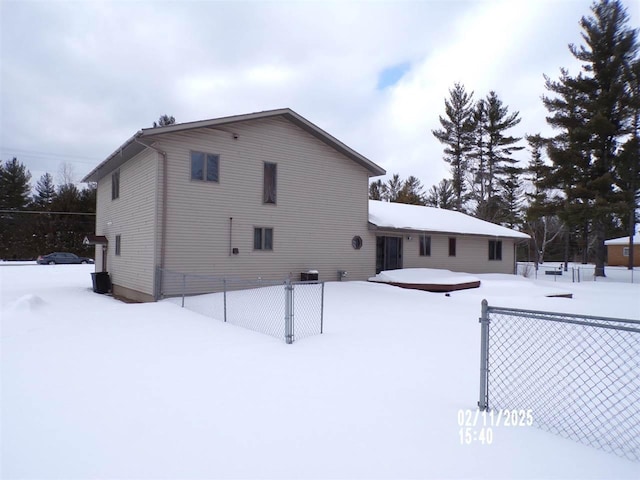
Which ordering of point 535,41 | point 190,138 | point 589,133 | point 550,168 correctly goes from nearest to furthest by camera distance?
point 535,41, point 190,138, point 589,133, point 550,168

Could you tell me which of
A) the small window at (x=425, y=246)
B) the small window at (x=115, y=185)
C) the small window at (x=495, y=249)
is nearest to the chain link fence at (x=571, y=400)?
the small window at (x=425, y=246)

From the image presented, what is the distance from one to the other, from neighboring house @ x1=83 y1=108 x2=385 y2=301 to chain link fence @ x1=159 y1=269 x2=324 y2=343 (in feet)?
1.42

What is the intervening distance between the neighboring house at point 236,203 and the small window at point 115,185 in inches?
1.7

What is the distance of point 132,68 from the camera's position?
19.7 meters

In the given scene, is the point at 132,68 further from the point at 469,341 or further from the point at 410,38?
the point at 469,341

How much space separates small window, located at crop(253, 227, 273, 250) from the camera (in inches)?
552

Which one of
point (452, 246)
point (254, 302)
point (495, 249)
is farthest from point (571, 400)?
point (495, 249)

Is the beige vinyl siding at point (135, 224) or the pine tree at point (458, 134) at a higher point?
the pine tree at point (458, 134)

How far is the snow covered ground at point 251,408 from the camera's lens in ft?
9.29

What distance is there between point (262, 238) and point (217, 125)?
428cm

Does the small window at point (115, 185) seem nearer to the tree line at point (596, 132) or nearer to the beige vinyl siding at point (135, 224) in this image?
the beige vinyl siding at point (135, 224)

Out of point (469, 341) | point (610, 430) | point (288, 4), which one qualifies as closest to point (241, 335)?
point (469, 341)

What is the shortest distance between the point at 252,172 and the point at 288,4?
5.53 m

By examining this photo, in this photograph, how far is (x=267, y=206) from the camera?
1424 centimetres
